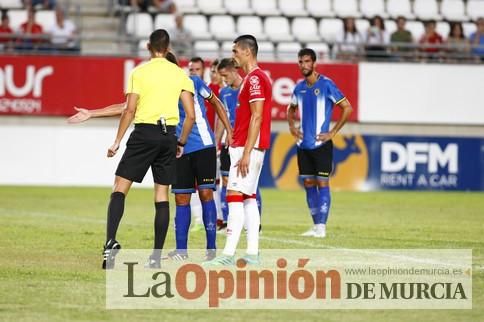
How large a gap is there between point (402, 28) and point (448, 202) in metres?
6.22

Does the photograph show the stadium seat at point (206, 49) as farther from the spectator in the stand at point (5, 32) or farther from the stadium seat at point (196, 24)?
the spectator in the stand at point (5, 32)

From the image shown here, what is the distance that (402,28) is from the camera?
2959 centimetres

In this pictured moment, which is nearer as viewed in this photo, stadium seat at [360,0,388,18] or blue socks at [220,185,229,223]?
blue socks at [220,185,229,223]

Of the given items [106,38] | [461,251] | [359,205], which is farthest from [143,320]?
[106,38]

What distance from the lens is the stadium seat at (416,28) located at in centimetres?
3147

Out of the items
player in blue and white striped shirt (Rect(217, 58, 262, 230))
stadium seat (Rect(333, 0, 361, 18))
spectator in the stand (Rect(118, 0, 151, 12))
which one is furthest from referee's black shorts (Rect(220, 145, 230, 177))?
stadium seat (Rect(333, 0, 361, 18))

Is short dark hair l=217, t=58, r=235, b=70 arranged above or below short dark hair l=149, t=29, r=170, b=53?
above

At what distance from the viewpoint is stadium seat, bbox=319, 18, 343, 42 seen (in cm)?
3072

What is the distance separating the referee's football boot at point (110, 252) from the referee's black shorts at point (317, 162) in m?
5.79

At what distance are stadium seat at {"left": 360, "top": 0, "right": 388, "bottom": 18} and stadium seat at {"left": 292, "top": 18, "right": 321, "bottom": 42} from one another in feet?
6.51

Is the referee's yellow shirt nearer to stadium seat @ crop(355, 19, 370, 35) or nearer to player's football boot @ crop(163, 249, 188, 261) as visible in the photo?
player's football boot @ crop(163, 249, 188, 261)

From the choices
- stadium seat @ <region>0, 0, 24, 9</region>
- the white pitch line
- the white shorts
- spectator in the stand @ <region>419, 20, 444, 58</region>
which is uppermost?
stadium seat @ <region>0, 0, 24, 9</region>

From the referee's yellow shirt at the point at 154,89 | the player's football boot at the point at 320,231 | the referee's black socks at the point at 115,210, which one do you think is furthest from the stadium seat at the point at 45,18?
the referee's black socks at the point at 115,210

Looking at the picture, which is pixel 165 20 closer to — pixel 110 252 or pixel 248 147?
pixel 248 147
